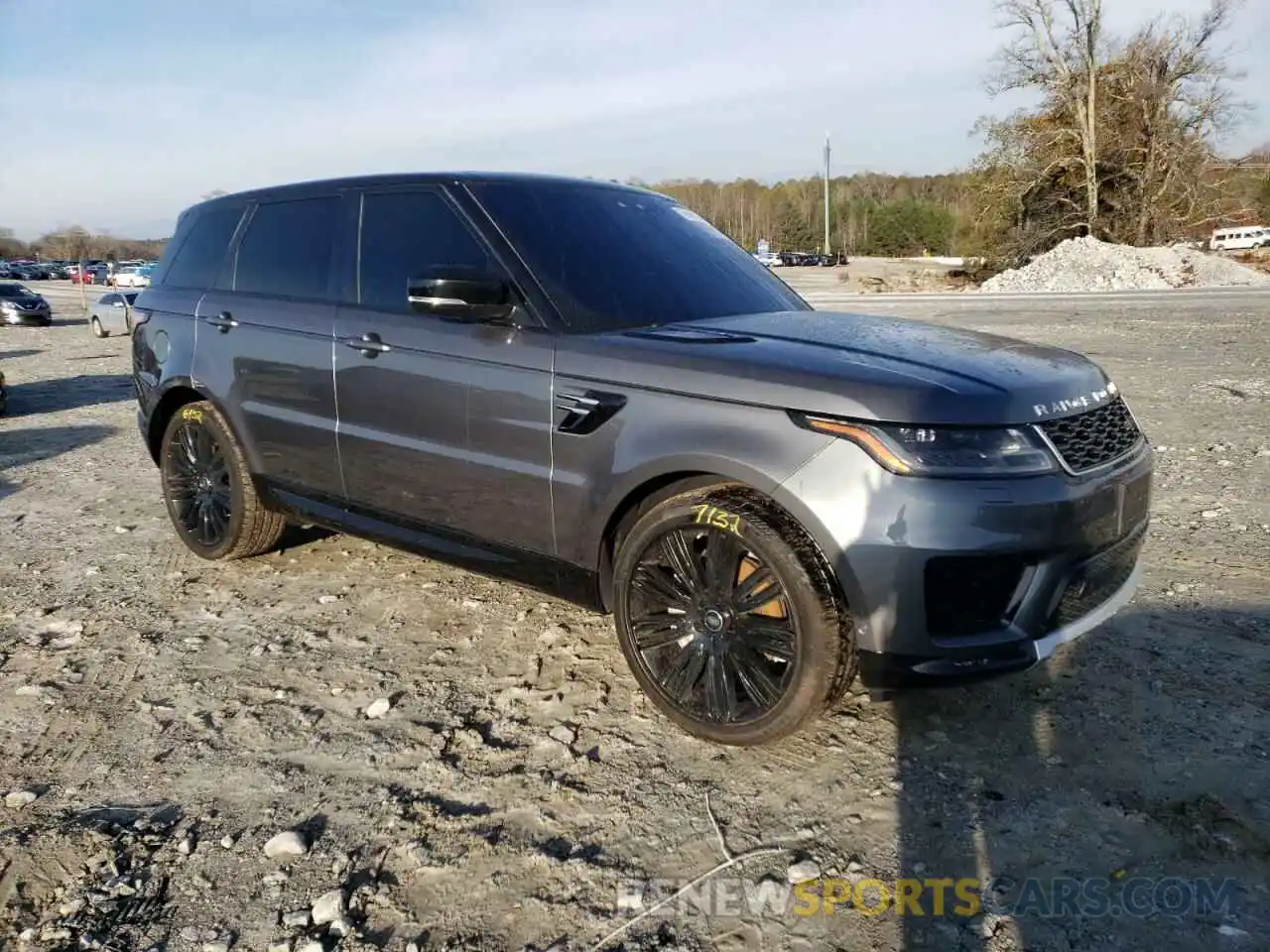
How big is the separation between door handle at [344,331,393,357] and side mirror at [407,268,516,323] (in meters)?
0.38

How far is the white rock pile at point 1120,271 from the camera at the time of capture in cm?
2948

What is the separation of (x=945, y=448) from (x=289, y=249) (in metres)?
3.21

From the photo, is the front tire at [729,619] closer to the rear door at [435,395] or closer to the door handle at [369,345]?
the rear door at [435,395]

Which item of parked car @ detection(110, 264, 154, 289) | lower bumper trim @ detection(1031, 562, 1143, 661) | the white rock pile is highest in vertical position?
parked car @ detection(110, 264, 154, 289)

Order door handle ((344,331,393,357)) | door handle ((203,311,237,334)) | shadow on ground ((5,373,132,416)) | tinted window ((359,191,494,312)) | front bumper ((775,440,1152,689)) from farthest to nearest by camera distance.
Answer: shadow on ground ((5,373,132,416))
door handle ((203,311,237,334))
door handle ((344,331,393,357))
tinted window ((359,191,494,312))
front bumper ((775,440,1152,689))

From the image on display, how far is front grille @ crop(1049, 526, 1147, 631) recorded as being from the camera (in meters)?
A: 2.81

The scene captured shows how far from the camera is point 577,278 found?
141 inches

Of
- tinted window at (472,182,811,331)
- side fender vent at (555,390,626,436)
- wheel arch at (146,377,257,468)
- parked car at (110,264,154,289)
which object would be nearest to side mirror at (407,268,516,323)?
tinted window at (472,182,811,331)

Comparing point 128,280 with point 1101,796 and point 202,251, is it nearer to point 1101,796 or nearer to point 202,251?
point 202,251

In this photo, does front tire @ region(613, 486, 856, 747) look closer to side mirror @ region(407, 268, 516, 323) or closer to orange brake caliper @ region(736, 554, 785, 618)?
orange brake caliper @ region(736, 554, 785, 618)

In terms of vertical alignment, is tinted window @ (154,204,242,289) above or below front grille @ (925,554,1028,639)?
above

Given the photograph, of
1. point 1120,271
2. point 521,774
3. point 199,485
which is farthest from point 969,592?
point 1120,271

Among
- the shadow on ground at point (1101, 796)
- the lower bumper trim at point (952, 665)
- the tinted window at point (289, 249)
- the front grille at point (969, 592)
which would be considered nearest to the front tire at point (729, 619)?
the lower bumper trim at point (952, 665)

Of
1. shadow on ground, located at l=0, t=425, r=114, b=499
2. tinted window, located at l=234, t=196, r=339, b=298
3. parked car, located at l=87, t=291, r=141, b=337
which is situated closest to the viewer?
tinted window, located at l=234, t=196, r=339, b=298
